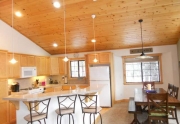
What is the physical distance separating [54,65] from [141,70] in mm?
4190

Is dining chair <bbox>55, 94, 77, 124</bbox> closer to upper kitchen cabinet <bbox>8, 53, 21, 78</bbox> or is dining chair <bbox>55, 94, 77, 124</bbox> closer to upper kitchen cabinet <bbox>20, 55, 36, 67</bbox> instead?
upper kitchen cabinet <bbox>8, 53, 21, 78</bbox>

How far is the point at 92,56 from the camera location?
633 centimetres

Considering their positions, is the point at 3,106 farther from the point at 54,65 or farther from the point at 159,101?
the point at 159,101

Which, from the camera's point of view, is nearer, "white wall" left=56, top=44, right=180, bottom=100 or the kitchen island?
the kitchen island

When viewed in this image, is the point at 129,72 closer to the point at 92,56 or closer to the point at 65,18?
the point at 92,56

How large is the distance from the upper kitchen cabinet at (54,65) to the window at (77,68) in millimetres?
725

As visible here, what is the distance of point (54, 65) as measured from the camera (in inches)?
271

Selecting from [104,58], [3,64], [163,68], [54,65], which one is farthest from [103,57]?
[3,64]

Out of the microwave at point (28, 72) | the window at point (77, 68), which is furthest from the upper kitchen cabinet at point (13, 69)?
the window at point (77, 68)

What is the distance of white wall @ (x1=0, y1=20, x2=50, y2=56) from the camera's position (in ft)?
16.5

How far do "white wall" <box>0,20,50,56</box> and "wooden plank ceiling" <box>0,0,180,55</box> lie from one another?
0.19 meters

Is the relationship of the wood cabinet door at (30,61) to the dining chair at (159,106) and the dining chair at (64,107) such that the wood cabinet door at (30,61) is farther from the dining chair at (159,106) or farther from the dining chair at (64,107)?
the dining chair at (159,106)

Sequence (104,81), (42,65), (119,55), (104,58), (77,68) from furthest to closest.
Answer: (77,68), (119,55), (42,65), (104,58), (104,81)

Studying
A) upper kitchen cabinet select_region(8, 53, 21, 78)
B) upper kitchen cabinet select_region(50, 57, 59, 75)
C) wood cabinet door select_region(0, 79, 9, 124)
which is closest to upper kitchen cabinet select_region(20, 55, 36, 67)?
upper kitchen cabinet select_region(8, 53, 21, 78)
